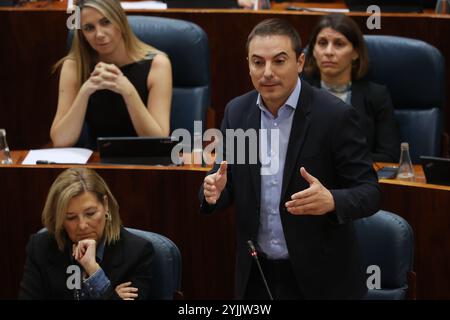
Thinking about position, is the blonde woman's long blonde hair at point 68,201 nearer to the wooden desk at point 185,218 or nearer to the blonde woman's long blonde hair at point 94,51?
the wooden desk at point 185,218

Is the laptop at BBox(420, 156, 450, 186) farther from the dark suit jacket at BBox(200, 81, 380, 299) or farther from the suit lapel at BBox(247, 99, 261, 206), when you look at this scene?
the suit lapel at BBox(247, 99, 261, 206)

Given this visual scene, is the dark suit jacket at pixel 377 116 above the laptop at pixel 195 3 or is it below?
below

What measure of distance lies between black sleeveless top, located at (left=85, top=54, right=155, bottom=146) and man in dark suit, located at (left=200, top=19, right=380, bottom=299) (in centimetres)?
92

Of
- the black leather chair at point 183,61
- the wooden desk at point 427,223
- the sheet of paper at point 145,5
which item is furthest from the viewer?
the sheet of paper at point 145,5

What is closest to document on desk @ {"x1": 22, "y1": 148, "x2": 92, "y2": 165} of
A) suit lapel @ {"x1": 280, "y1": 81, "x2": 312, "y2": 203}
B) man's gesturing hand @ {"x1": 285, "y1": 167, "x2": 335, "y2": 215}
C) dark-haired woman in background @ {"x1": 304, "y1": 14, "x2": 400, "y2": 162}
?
dark-haired woman in background @ {"x1": 304, "y1": 14, "x2": 400, "y2": 162}

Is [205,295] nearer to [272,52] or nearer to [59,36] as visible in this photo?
[272,52]

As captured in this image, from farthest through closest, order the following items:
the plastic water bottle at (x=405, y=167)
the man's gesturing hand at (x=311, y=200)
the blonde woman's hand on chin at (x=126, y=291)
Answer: the plastic water bottle at (x=405, y=167) < the blonde woman's hand on chin at (x=126, y=291) < the man's gesturing hand at (x=311, y=200)

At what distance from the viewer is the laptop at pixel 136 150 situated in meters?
2.42

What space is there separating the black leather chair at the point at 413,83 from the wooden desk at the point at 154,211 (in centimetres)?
81

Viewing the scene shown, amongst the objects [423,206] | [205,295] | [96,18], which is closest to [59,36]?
[96,18]

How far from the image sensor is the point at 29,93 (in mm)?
3324

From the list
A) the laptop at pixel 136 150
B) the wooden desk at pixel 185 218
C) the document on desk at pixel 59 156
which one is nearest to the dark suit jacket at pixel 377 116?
the wooden desk at pixel 185 218

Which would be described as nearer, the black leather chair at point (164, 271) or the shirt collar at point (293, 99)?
the shirt collar at point (293, 99)

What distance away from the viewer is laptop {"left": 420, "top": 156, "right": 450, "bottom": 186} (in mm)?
2287
